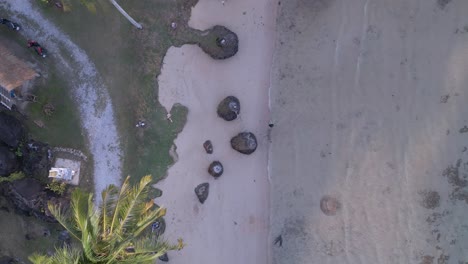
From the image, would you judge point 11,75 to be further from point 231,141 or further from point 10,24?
point 231,141

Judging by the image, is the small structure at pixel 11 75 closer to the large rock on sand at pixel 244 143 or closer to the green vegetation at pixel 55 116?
the green vegetation at pixel 55 116

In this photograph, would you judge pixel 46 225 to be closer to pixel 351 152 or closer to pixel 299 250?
pixel 299 250

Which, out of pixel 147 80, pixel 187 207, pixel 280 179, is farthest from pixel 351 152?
pixel 147 80

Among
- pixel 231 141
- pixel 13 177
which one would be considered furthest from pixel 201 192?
pixel 13 177

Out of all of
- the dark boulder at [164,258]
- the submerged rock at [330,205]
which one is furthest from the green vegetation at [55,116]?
the submerged rock at [330,205]

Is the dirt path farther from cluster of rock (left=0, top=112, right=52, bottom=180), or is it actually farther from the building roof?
cluster of rock (left=0, top=112, right=52, bottom=180)

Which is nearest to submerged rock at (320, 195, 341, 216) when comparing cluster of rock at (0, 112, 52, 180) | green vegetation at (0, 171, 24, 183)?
cluster of rock at (0, 112, 52, 180)
